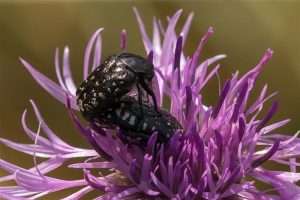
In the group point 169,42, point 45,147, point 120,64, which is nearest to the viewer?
point 120,64

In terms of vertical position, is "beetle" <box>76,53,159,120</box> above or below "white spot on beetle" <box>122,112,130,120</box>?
above

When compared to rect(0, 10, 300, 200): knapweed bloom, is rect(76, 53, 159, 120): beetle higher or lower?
higher

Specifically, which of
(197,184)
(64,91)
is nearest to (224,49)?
(64,91)

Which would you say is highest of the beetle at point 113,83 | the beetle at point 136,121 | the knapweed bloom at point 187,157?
the beetle at point 113,83

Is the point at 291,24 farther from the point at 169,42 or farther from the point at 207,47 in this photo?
the point at 169,42

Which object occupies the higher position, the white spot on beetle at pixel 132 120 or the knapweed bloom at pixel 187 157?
the white spot on beetle at pixel 132 120

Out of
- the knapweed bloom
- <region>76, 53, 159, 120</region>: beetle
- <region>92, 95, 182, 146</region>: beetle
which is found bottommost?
the knapweed bloom

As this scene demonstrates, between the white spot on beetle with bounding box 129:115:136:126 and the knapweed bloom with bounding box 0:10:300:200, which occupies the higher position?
the white spot on beetle with bounding box 129:115:136:126
